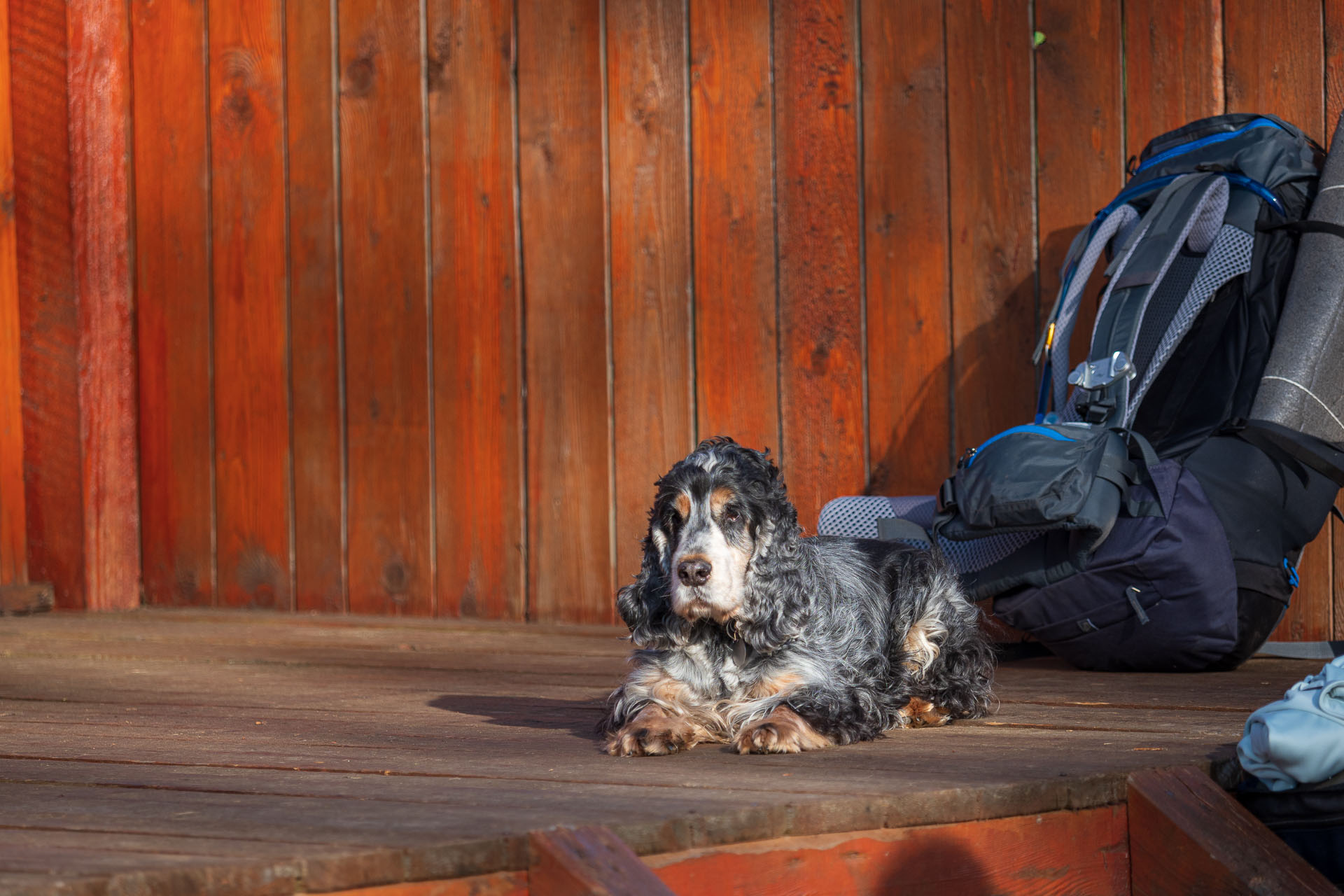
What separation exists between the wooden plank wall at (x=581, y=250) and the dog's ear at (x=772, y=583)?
183 cm

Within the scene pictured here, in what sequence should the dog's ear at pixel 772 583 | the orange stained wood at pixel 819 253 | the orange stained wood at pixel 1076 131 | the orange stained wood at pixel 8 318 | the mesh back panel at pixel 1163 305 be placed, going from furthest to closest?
the orange stained wood at pixel 8 318 < the orange stained wood at pixel 819 253 < the orange stained wood at pixel 1076 131 < the mesh back panel at pixel 1163 305 < the dog's ear at pixel 772 583

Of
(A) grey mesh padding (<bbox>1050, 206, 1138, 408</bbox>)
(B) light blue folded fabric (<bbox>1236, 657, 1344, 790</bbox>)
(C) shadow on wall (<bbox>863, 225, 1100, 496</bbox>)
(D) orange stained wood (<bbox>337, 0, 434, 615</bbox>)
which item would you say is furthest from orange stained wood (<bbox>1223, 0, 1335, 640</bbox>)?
(D) orange stained wood (<bbox>337, 0, 434, 615</bbox>)

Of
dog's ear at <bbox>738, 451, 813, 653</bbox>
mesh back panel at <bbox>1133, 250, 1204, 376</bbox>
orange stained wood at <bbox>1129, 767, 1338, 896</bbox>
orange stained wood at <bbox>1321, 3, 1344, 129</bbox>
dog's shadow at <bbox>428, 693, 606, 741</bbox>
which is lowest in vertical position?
dog's shadow at <bbox>428, 693, 606, 741</bbox>

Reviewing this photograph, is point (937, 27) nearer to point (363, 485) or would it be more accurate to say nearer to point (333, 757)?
point (363, 485)

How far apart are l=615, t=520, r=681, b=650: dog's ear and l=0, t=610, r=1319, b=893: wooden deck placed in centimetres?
26

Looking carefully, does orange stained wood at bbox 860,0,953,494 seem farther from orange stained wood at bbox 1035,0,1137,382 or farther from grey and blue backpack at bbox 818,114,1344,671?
grey and blue backpack at bbox 818,114,1344,671

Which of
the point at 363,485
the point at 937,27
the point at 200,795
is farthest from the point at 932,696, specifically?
the point at 363,485

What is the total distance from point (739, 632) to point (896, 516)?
1.44 meters

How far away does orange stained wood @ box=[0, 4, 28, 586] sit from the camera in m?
5.94

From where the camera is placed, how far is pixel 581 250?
17.6 feet

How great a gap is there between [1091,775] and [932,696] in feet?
2.99

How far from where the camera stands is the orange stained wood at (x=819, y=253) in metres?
5.01

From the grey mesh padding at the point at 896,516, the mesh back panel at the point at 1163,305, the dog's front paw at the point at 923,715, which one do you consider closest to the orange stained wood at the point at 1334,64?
the mesh back panel at the point at 1163,305

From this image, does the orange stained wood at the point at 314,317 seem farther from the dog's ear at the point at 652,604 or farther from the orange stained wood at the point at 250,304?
the dog's ear at the point at 652,604
